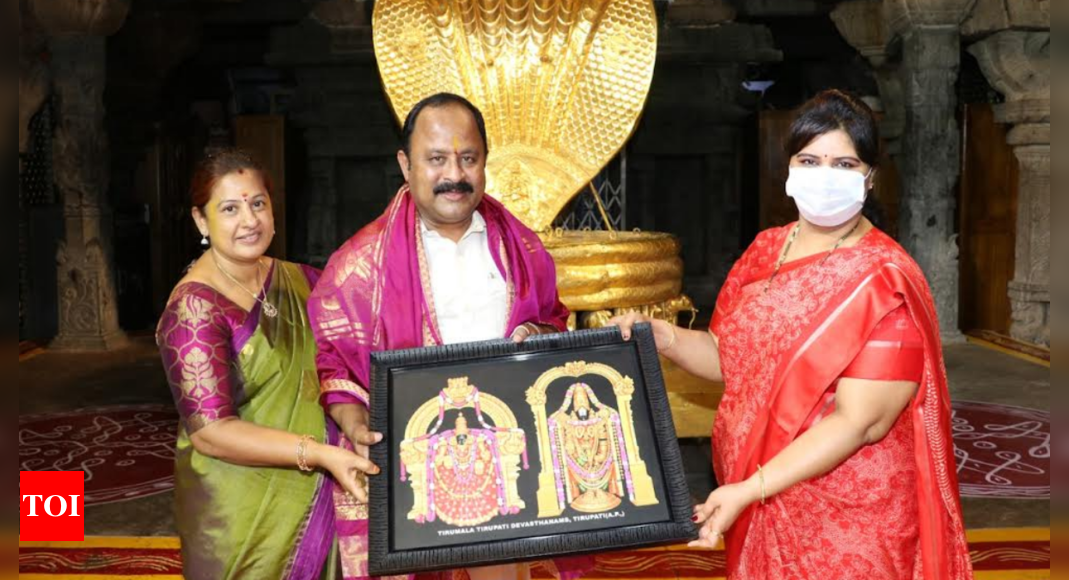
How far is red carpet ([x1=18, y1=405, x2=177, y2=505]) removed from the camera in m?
4.71

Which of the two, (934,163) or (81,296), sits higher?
(934,163)

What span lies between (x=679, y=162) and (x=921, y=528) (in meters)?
7.88

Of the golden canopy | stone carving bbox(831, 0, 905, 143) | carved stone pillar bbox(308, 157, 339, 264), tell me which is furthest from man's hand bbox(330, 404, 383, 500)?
stone carving bbox(831, 0, 905, 143)

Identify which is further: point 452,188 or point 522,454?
point 452,188

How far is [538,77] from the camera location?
14.2ft

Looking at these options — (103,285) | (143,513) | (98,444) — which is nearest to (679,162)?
(103,285)

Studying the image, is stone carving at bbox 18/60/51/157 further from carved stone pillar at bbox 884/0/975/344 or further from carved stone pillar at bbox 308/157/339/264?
carved stone pillar at bbox 884/0/975/344

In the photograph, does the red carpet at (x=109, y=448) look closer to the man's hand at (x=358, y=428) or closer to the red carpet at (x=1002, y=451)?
the man's hand at (x=358, y=428)

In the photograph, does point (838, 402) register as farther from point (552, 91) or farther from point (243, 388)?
point (552, 91)

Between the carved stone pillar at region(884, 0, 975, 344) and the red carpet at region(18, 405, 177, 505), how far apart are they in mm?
5488

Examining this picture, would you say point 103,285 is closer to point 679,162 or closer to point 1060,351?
point 679,162

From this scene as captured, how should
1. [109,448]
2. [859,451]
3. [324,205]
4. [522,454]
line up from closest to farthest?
[522,454], [859,451], [109,448], [324,205]

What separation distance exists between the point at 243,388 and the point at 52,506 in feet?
8.01

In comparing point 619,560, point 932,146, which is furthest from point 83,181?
point 932,146
